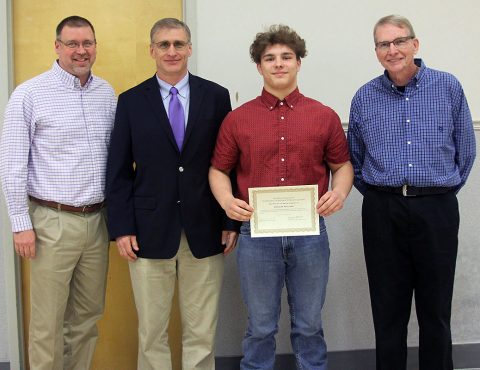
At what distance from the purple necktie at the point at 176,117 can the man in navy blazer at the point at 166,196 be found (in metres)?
0.01

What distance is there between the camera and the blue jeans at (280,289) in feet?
7.40

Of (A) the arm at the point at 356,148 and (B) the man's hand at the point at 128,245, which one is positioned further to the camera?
(A) the arm at the point at 356,148

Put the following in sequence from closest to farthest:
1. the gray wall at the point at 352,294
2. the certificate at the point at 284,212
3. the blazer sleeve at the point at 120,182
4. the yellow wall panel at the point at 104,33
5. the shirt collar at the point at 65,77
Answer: the certificate at the point at 284,212 < the blazer sleeve at the point at 120,182 < the shirt collar at the point at 65,77 < the yellow wall panel at the point at 104,33 < the gray wall at the point at 352,294

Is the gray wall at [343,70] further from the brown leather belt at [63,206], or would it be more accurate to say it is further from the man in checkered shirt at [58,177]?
the brown leather belt at [63,206]

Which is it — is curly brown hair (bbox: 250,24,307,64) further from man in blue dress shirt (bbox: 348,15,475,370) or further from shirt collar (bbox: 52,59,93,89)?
shirt collar (bbox: 52,59,93,89)

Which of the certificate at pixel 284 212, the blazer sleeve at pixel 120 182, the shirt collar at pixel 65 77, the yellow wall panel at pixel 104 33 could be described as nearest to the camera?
the certificate at pixel 284 212

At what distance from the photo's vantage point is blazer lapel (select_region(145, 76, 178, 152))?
2.31 meters

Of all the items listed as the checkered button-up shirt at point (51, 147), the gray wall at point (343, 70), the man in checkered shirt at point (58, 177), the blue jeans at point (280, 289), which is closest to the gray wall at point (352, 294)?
the gray wall at point (343, 70)

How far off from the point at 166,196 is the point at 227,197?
272mm

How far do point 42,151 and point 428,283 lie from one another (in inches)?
71.3

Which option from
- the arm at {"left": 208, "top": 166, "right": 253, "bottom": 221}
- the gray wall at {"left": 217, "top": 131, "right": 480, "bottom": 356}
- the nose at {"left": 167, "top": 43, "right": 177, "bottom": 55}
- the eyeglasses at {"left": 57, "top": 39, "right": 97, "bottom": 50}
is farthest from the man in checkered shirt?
the gray wall at {"left": 217, "top": 131, "right": 480, "bottom": 356}

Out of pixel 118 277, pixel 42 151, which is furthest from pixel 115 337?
pixel 42 151

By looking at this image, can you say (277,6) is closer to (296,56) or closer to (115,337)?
(296,56)

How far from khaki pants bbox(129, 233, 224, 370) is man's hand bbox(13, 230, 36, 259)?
439mm
